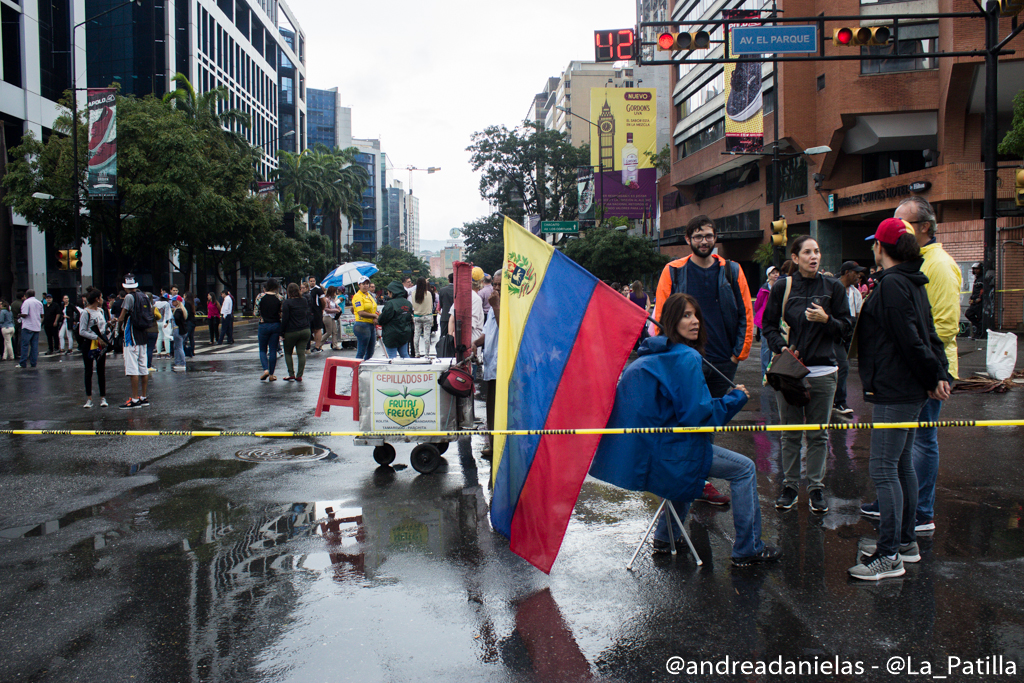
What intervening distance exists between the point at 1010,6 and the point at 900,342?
9.25 meters

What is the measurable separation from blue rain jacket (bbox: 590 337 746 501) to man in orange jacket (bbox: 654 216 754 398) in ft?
4.72

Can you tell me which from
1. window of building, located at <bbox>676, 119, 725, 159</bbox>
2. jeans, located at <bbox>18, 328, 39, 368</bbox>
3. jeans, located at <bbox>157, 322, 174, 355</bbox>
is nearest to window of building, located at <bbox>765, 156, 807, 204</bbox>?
window of building, located at <bbox>676, 119, 725, 159</bbox>

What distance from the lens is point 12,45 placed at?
1296 inches

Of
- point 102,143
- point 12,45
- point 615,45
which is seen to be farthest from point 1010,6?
point 12,45

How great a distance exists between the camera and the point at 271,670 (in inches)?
Answer: 127

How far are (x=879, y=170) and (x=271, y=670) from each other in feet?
113

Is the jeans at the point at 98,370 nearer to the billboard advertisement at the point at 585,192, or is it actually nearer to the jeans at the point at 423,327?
the jeans at the point at 423,327

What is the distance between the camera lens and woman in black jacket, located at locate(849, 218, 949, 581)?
3953 mm

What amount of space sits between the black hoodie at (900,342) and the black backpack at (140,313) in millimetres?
9916

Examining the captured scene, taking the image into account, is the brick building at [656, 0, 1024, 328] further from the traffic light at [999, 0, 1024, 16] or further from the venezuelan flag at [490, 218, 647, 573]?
the venezuelan flag at [490, 218, 647, 573]

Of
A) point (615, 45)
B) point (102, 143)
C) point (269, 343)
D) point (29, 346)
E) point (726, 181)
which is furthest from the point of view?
point (726, 181)

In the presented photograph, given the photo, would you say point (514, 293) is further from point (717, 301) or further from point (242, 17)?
point (242, 17)

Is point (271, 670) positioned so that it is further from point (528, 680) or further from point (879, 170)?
point (879, 170)

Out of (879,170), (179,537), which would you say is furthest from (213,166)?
(179,537)
